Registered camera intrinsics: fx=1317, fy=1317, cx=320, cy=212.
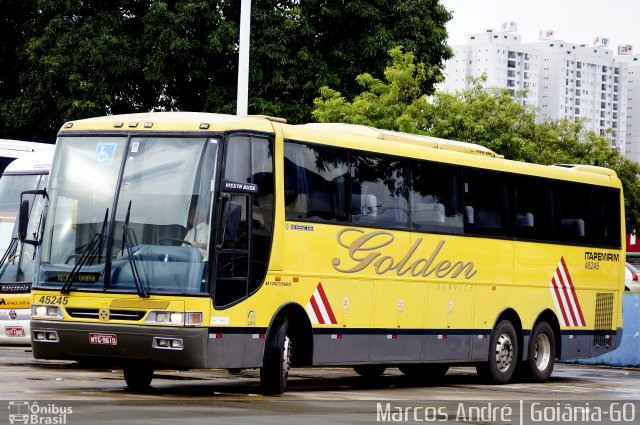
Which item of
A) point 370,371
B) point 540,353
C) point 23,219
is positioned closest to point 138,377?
point 23,219

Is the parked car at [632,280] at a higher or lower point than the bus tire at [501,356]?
higher

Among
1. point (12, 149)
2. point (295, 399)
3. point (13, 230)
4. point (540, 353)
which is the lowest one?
point (295, 399)

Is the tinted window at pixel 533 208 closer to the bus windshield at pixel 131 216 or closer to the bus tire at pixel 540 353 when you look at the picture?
the bus tire at pixel 540 353

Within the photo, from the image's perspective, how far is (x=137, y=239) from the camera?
1484 cm

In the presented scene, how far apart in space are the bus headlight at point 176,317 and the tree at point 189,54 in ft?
76.1

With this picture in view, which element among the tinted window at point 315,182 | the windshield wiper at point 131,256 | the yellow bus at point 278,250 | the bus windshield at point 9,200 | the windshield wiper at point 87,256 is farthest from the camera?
the bus windshield at point 9,200

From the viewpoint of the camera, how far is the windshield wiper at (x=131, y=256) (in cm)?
1463

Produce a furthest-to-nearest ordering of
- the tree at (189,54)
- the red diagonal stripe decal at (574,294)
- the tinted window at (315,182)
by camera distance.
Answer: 1. the tree at (189,54)
2. the red diagonal stripe decal at (574,294)
3. the tinted window at (315,182)

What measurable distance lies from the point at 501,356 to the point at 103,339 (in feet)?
26.6

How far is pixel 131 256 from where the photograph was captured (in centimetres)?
1479

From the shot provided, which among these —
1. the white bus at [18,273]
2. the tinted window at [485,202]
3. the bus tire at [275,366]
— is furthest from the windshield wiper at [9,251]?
the bus tire at [275,366]

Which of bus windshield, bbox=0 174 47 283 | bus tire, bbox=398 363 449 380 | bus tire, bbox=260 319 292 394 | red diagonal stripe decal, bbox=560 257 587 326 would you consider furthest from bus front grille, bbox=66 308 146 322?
red diagonal stripe decal, bbox=560 257 587 326

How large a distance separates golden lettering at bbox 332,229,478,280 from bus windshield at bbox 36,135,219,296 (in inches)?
107

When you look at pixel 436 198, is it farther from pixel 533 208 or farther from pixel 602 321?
pixel 602 321
